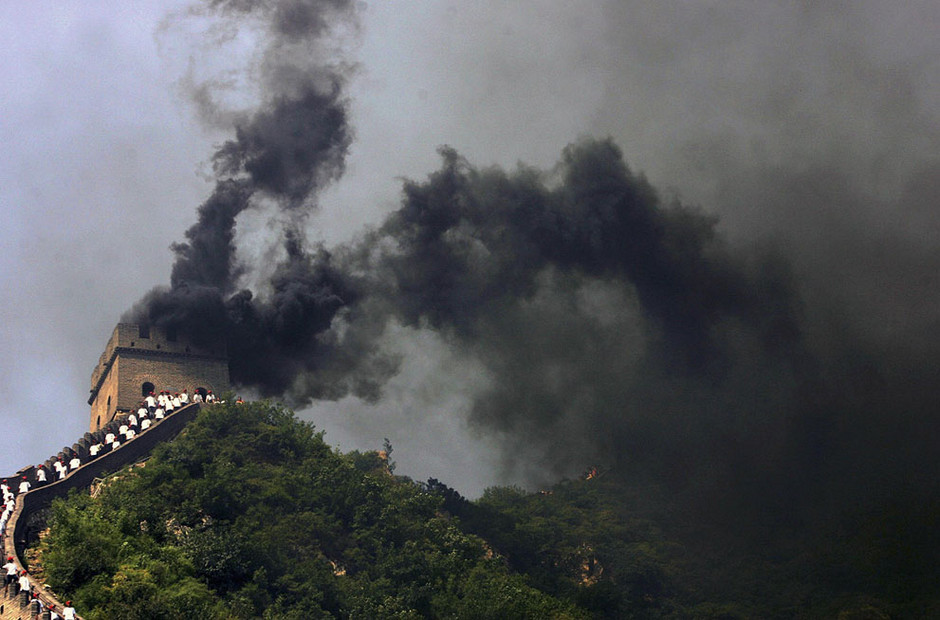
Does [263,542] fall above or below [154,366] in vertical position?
below

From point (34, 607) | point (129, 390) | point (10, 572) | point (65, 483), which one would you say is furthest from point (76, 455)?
point (34, 607)

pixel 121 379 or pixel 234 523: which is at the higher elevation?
pixel 121 379

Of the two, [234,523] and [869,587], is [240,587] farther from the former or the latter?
[869,587]

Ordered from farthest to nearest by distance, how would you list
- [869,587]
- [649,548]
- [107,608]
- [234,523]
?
[649,548] < [869,587] < [234,523] < [107,608]

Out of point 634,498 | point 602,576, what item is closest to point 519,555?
point 602,576

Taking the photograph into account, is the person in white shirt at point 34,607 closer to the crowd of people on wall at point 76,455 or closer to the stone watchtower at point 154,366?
the crowd of people on wall at point 76,455

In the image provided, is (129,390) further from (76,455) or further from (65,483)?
(65,483)

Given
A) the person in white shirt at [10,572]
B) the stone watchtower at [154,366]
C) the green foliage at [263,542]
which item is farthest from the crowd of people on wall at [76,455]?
the green foliage at [263,542]
